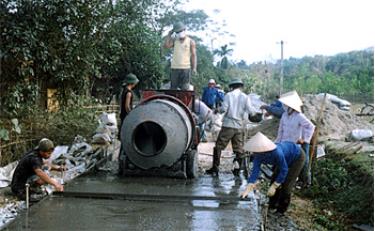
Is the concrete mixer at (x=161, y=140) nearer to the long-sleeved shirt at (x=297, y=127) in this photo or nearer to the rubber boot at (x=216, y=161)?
the rubber boot at (x=216, y=161)

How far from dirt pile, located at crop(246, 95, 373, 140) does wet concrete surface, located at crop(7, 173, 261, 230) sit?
7375 millimetres

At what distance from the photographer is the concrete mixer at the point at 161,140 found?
7.33 metres

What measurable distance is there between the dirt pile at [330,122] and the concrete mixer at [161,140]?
21.3ft

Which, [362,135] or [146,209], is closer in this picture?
[146,209]

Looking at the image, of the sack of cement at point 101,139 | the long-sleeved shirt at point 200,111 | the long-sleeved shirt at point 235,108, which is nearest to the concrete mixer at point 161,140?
the long-sleeved shirt at point 235,108

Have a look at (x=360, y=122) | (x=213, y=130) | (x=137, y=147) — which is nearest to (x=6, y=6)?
(x=137, y=147)

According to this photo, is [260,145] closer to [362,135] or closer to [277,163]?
[277,163]

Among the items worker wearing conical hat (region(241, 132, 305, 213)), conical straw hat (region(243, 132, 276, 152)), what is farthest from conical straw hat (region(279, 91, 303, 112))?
conical straw hat (region(243, 132, 276, 152))

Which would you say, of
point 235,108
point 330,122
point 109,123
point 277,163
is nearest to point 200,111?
point 235,108

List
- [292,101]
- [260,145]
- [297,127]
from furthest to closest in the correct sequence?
1. [297,127]
2. [292,101]
3. [260,145]

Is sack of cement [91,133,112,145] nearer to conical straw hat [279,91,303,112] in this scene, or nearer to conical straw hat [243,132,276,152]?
conical straw hat [279,91,303,112]

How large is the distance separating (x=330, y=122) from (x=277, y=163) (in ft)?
30.4

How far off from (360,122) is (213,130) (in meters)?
4.36

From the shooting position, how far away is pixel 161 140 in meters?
7.80
